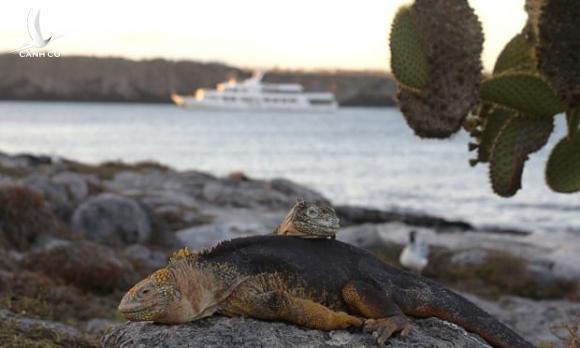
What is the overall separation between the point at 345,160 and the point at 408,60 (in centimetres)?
7509

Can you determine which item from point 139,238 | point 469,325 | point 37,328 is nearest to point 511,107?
point 469,325

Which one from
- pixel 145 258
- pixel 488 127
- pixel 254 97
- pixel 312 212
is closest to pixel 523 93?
pixel 488 127

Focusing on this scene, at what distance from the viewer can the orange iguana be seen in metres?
4.06

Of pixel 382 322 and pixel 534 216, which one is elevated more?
pixel 382 322

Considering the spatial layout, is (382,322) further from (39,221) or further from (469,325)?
(39,221)

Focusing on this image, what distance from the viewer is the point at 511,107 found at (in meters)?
6.56

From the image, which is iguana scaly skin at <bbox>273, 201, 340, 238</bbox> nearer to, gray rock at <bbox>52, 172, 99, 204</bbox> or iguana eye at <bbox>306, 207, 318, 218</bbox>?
iguana eye at <bbox>306, 207, 318, 218</bbox>

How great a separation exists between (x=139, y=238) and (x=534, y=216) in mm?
28221

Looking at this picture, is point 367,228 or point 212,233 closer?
point 212,233

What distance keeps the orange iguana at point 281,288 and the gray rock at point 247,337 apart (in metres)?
0.05

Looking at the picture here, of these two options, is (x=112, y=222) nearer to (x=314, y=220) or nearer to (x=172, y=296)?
(x=314, y=220)

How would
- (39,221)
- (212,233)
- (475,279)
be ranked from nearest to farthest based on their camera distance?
(39,221)
(475,279)
(212,233)

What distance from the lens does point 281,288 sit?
4.20m

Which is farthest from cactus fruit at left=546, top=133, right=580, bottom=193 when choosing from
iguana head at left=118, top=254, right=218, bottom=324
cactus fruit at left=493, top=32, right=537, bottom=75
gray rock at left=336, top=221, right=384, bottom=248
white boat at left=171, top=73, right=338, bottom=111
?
white boat at left=171, top=73, right=338, bottom=111
